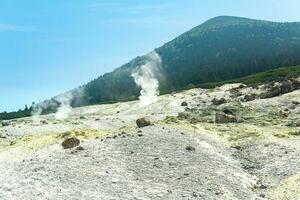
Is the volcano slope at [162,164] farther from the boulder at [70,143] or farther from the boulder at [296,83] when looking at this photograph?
the boulder at [296,83]

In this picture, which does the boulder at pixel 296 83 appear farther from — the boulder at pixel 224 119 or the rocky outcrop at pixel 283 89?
the boulder at pixel 224 119

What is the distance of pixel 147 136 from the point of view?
178 feet

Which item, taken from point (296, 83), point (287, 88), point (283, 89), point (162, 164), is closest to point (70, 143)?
point (162, 164)

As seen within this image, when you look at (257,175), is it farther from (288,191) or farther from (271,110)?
(271,110)

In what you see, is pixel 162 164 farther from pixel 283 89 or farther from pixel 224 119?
pixel 283 89

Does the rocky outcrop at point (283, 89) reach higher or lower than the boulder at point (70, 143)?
lower

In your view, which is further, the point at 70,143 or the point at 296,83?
the point at 296,83

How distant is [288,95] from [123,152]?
167ft

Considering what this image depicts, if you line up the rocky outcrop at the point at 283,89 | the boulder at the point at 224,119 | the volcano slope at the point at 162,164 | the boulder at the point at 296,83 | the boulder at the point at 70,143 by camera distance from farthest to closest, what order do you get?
the boulder at the point at 296,83
the rocky outcrop at the point at 283,89
the boulder at the point at 224,119
the boulder at the point at 70,143
the volcano slope at the point at 162,164

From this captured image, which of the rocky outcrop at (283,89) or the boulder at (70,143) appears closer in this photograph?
the boulder at (70,143)

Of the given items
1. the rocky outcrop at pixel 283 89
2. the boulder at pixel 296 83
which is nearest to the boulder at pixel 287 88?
the rocky outcrop at pixel 283 89

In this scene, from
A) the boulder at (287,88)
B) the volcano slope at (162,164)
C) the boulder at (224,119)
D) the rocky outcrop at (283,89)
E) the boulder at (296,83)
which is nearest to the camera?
the volcano slope at (162,164)

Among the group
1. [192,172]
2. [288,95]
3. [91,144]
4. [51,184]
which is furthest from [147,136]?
[288,95]

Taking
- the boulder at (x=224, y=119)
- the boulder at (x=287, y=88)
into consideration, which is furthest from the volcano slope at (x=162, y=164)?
the boulder at (x=287, y=88)
